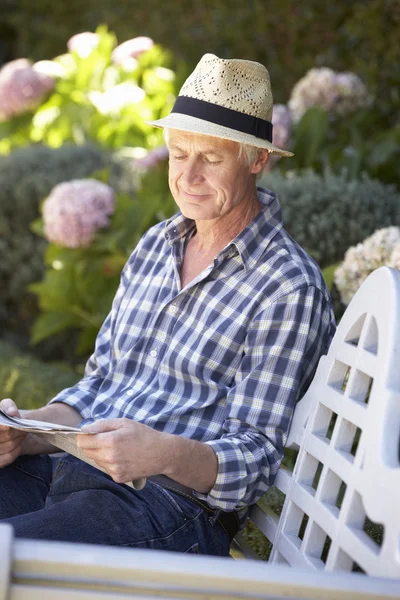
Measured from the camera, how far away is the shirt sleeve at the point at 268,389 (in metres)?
2.13

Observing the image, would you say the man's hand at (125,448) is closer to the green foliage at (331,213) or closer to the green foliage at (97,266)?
the green foliage at (331,213)

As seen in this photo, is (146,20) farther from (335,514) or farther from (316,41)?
(335,514)

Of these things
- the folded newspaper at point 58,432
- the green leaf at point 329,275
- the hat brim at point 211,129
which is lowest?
the folded newspaper at point 58,432

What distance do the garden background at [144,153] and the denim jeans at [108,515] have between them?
53.2 inches

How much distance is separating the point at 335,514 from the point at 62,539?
60 centimetres

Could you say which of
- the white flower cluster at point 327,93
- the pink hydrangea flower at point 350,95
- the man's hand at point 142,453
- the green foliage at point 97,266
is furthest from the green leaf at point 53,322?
the man's hand at point 142,453

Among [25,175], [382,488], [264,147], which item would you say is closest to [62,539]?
[382,488]

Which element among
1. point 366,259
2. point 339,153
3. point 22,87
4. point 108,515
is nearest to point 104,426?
point 108,515

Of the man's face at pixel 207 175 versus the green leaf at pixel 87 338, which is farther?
the green leaf at pixel 87 338

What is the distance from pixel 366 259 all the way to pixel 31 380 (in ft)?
7.31

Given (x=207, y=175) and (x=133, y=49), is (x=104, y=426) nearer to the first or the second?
(x=207, y=175)

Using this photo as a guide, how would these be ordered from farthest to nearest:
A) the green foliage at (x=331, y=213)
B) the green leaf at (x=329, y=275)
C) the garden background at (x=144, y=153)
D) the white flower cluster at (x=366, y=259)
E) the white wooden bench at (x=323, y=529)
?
the garden background at (x=144, y=153), the green foliage at (x=331, y=213), the green leaf at (x=329, y=275), the white flower cluster at (x=366, y=259), the white wooden bench at (x=323, y=529)

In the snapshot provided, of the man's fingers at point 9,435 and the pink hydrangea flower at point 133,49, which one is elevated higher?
the pink hydrangea flower at point 133,49

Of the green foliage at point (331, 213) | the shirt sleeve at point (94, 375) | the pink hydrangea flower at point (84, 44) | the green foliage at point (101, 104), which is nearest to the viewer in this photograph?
the shirt sleeve at point (94, 375)
